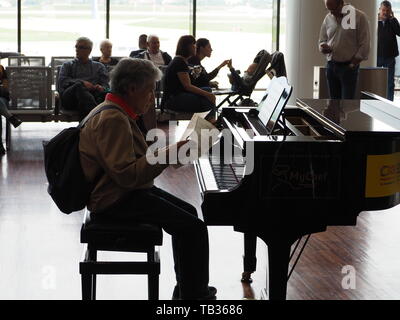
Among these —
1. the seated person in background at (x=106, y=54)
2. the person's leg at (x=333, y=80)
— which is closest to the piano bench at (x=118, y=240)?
the person's leg at (x=333, y=80)

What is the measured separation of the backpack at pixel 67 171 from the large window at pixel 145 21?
11160 mm

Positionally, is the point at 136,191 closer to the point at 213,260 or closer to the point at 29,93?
the point at 213,260

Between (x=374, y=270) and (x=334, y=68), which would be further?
(x=334, y=68)

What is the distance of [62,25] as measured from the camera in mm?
14859

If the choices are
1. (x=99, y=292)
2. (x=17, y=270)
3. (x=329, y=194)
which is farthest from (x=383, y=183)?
(x=17, y=270)

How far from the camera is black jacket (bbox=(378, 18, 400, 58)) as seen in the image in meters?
13.1

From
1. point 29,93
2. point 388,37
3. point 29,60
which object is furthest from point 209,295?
point 388,37

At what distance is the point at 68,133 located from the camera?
12.4 feet

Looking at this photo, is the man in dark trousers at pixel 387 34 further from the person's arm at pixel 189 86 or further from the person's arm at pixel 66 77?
the person's arm at pixel 66 77

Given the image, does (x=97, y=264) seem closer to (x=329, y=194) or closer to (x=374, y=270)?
(x=329, y=194)

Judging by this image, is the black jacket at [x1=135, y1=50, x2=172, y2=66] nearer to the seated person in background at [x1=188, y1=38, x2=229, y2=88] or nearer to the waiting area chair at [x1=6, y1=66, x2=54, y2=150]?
the seated person in background at [x1=188, y1=38, x2=229, y2=88]

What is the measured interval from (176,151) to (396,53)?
10.2 m

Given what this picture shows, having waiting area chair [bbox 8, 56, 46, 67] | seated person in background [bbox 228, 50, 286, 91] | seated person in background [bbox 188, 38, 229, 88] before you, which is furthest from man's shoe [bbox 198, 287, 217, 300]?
waiting area chair [bbox 8, 56, 46, 67]

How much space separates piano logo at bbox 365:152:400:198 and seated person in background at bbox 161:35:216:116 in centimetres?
531
